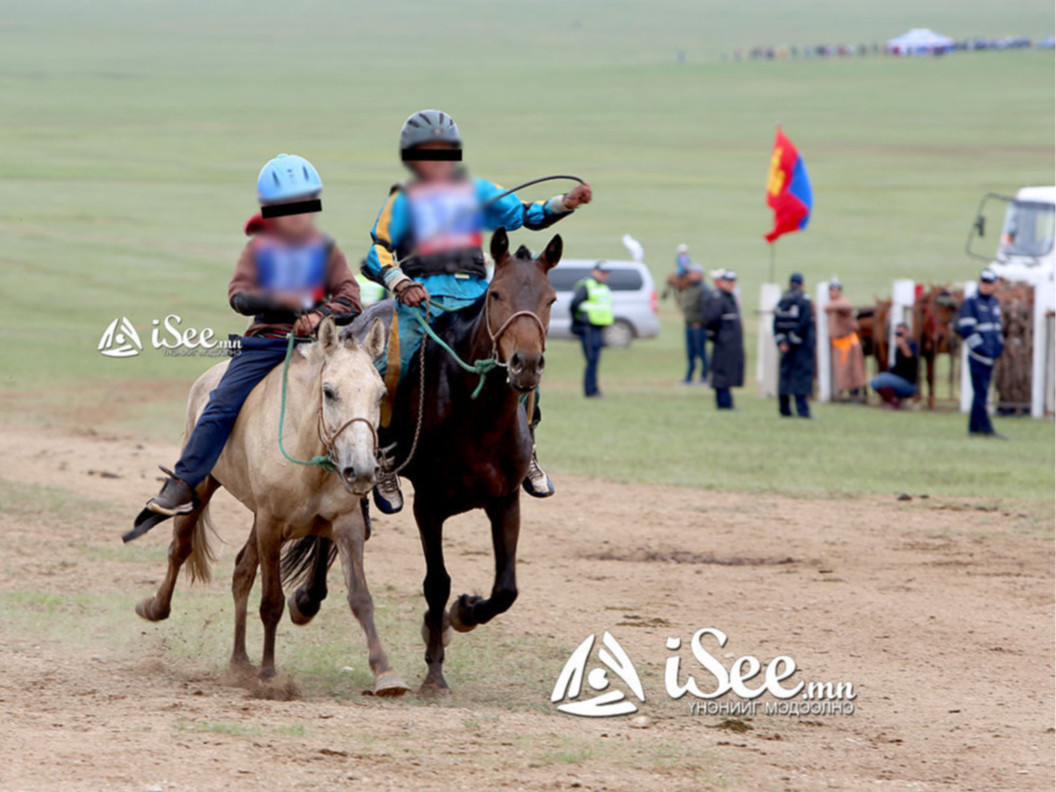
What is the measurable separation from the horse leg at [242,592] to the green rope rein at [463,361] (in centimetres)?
137

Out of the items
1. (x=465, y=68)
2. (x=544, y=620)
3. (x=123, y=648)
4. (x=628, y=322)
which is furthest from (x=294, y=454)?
(x=465, y=68)

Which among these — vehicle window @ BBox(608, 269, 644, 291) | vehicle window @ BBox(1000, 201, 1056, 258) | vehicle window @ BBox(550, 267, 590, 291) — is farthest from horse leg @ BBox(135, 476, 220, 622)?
vehicle window @ BBox(608, 269, 644, 291)

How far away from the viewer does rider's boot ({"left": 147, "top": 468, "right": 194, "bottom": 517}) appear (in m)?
7.57

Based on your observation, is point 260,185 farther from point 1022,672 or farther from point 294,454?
point 1022,672

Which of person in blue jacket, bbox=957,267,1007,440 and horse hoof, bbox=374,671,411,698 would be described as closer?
horse hoof, bbox=374,671,411,698

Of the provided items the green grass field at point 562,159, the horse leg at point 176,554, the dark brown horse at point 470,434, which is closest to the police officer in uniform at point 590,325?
the green grass field at point 562,159

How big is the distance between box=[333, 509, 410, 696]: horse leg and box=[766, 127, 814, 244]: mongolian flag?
19.1 metres

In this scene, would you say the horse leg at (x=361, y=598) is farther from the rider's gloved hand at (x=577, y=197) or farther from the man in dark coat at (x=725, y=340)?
the man in dark coat at (x=725, y=340)

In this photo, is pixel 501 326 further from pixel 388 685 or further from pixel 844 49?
pixel 844 49

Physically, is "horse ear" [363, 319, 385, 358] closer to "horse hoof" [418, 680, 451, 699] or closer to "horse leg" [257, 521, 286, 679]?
"horse leg" [257, 521, 286, 679]

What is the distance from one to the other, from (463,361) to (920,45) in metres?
112

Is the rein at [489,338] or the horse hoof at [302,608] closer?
the rein at [489,338]

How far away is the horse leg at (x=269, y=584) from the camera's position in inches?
292

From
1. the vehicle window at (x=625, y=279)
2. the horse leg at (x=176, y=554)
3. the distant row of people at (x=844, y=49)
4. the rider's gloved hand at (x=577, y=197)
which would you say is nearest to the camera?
the rider's gloved hand at (x=577, y=197)
